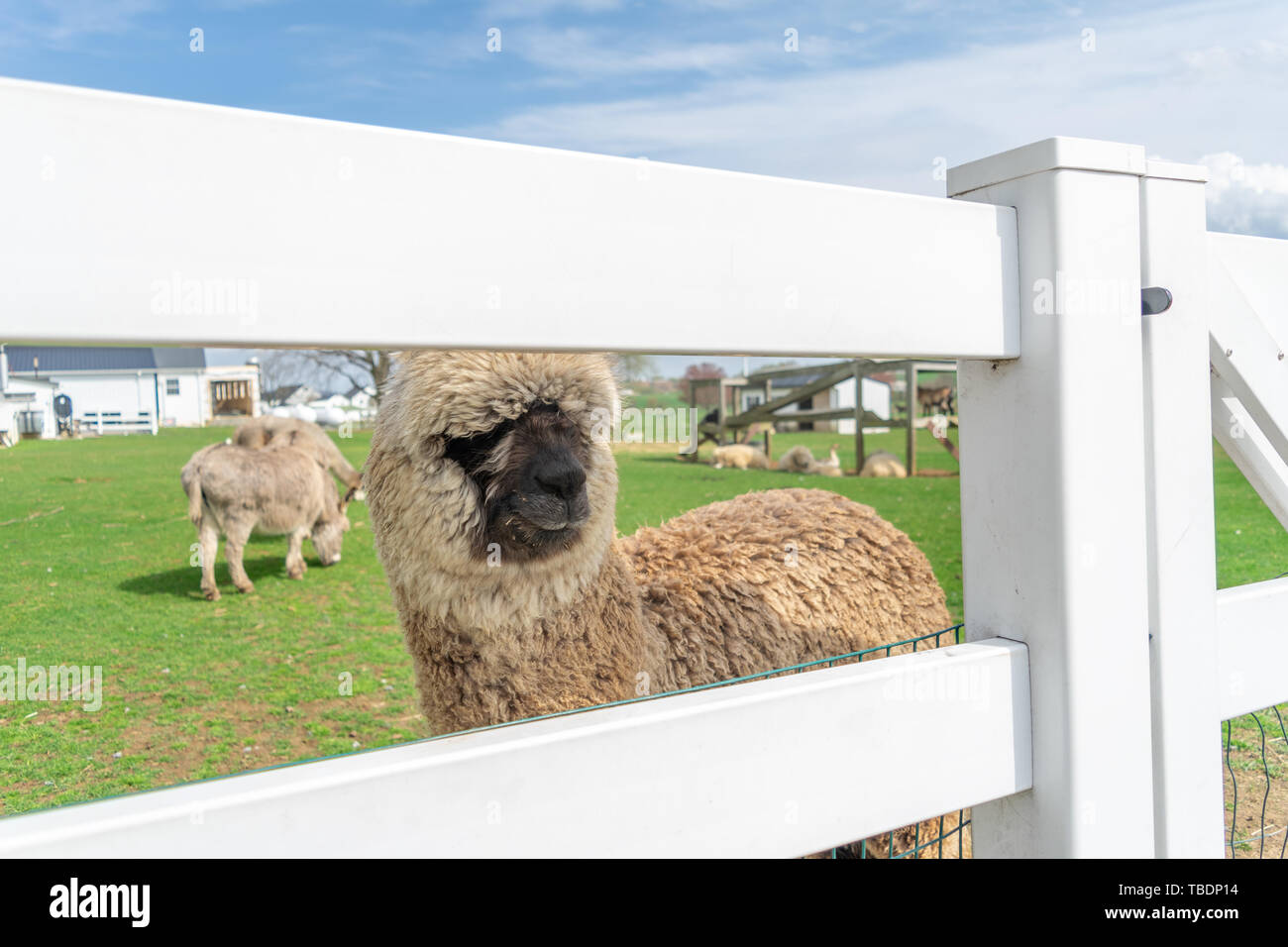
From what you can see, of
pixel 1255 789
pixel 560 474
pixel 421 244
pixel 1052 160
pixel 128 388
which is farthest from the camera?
pixel 128 388

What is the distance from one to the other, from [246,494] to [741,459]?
987 centimetres

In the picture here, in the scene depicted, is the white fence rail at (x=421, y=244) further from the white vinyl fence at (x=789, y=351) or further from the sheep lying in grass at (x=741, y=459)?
the sheep lying in grass at (x=741, y=459)

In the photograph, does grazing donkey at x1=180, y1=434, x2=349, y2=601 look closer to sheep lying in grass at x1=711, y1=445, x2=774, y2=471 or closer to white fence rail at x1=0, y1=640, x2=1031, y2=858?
white fence rail at x1=0, y1=640, x2=1031, y2=858

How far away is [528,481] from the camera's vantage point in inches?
77.2

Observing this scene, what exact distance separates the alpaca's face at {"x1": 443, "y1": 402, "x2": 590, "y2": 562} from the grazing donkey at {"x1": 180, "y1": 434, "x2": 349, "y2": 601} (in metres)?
6.36

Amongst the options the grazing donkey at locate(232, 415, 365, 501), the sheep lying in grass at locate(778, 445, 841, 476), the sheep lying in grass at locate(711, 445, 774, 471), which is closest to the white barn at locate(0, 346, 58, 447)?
the grazing donkey at locate(232, 415, 365, 501)

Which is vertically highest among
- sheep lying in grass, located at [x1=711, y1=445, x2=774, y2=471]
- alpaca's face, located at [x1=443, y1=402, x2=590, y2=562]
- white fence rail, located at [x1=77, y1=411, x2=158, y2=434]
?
white fence rail, located at [x1=77, y1=411, x2=158, y2=434]

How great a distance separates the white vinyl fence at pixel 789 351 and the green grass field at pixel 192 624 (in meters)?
3.09

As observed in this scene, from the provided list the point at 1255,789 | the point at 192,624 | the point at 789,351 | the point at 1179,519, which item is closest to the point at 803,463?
the point at 192,624

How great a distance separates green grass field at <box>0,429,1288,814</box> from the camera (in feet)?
17.2

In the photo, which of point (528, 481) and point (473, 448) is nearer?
point (528, 481)

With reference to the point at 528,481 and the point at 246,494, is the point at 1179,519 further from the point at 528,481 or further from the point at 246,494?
the point at 246,494
